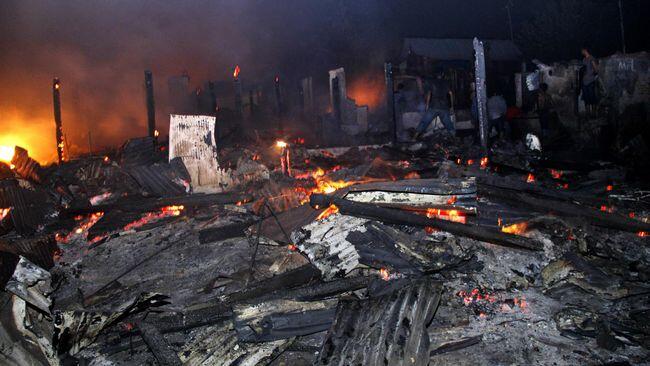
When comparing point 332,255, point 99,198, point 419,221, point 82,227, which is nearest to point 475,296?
point 419,221

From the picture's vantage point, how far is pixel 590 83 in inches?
533

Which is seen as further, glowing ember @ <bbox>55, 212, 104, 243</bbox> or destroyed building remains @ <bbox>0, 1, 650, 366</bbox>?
glowing ember @ <bbox>55, 212, 104, 243</bbox>

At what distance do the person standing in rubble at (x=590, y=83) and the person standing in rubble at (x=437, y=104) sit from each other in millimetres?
4475

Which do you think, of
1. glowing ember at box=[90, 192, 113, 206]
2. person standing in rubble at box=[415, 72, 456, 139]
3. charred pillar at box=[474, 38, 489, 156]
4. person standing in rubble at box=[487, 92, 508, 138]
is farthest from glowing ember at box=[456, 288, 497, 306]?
person standing in rubble at box=[487, 92, 508, 138]

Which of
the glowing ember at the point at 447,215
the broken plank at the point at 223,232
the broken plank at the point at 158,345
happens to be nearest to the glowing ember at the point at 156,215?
the broken plank at the point at 223,232

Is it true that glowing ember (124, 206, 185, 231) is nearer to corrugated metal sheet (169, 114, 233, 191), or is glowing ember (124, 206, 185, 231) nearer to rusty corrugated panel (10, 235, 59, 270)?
corrugated metal sheet (169, 114, 233, 191)

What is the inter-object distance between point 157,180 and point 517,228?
25.0 feet

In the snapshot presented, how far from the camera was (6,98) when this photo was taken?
67.9 ft

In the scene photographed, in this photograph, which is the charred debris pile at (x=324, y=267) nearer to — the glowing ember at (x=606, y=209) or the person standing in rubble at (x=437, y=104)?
the glowing ember at (x=606, y=209)

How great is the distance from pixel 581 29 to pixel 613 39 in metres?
2.67

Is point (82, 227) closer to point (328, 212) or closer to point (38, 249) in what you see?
point (38, 249)

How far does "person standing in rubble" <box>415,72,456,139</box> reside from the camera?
15.1 meters

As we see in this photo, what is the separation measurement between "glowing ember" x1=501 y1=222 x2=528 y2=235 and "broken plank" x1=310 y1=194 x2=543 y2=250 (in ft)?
1.15

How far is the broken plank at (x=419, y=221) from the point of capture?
18.3ft
